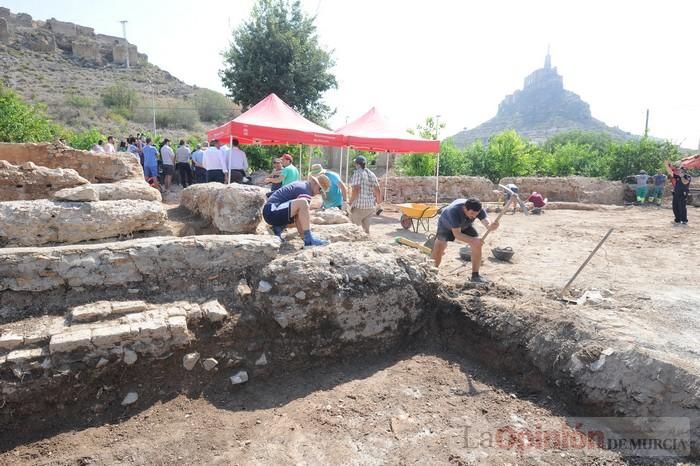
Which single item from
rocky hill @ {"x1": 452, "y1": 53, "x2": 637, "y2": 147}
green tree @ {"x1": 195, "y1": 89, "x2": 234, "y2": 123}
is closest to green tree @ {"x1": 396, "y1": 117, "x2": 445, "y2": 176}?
green tree @ {"x1": 195, "y1": 89, "x2": 234, "y2": 123}

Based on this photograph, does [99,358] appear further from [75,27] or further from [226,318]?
[75,27]

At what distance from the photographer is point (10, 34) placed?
34.2 meters

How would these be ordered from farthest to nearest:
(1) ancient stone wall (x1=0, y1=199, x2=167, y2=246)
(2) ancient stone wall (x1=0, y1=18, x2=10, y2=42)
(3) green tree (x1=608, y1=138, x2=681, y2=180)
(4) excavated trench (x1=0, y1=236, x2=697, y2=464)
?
(2) ancient stone wall (x1=0, y1=18, x2=10, y2=42), (3) green tree (x1=608, y1=138, x2=681, y2=180), (1) ancient stone wall (x1=0, y1=199, x2=167, y2=246), (4) excavated trench (x1=0, y1=236, x2=697, y2=464)

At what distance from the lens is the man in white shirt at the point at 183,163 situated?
37.1 ft

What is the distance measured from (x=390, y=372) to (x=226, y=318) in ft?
4.91

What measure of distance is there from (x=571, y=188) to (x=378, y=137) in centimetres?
1053

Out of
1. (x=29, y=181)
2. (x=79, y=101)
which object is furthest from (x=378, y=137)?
(x=79, y=101)

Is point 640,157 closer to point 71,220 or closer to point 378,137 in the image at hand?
point 378,137

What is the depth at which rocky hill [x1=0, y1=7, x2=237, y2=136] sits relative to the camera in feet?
89.7

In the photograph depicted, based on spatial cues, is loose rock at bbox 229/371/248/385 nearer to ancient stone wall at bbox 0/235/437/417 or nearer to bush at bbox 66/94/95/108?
ancient stone wall at bbox 0/235/437/417

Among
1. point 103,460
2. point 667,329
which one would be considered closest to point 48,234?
point 103,460

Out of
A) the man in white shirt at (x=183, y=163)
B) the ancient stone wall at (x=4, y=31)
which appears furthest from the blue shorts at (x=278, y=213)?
the ancient stone wall at (x=4, y=31)

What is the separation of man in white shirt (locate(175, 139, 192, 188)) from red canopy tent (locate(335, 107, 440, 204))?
14.3ft

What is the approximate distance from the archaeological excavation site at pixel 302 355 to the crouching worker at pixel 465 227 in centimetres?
57
